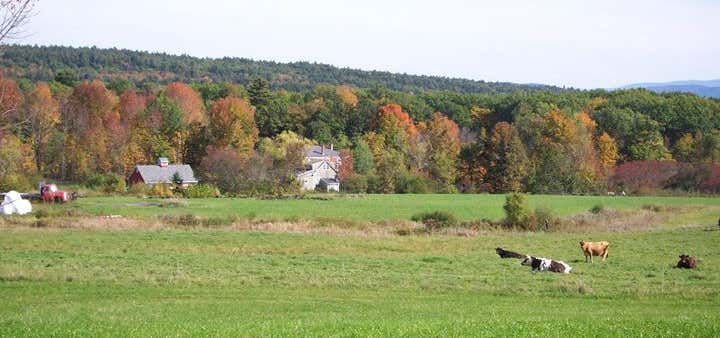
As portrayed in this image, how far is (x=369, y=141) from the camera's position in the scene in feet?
329

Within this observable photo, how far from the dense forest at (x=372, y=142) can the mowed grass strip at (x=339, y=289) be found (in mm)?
45891

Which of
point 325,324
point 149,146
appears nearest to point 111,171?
point 149,146

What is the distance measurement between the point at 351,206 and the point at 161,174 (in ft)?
91.1

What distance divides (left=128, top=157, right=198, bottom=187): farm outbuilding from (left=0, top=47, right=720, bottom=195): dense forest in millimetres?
2707

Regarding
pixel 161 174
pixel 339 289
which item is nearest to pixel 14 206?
pixel 161 174

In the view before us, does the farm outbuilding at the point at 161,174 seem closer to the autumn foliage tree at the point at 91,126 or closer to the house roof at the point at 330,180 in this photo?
the autumn foliage tree at the point at 91,126

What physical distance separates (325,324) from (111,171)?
84.5 meters

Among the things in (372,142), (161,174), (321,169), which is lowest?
(161,174)

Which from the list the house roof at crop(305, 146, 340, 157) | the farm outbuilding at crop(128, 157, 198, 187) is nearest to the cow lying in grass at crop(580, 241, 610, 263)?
the farm outbuilding at crop(128, 157, 198, 187)

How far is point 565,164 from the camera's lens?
3413 inches

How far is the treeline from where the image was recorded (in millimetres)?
84688

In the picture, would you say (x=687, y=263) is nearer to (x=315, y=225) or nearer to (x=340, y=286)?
(x=340, y=286)

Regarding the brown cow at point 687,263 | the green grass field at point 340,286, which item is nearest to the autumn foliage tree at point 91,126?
the green grass field at point 340,286

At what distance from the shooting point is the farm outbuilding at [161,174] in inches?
3231
